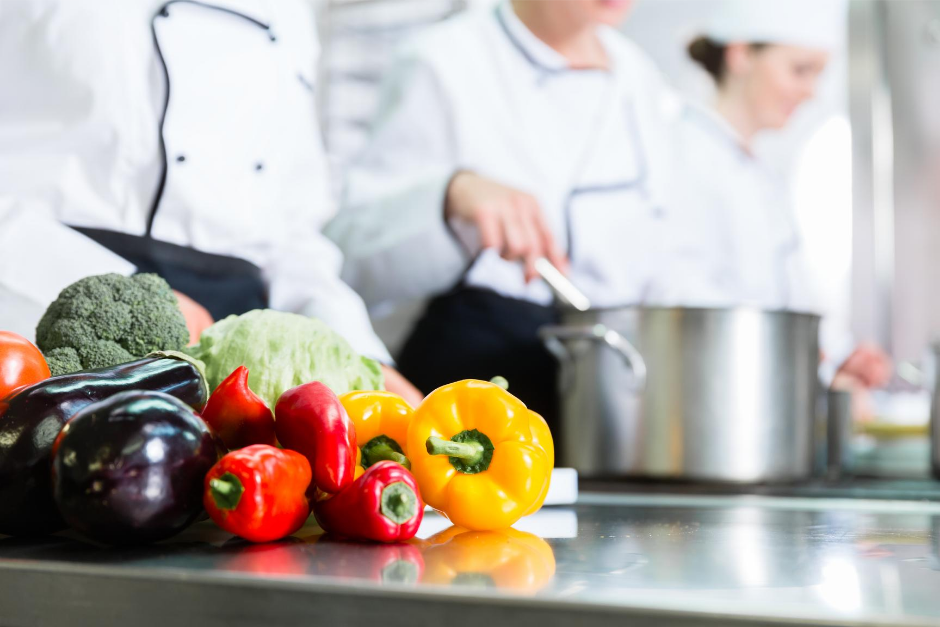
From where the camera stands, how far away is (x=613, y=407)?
4.96ft

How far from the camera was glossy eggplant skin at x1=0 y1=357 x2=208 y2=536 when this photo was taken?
621mm

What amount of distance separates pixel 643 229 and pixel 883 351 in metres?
0.62

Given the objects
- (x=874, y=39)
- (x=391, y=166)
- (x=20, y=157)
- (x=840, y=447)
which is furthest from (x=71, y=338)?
(x=874, y=39)

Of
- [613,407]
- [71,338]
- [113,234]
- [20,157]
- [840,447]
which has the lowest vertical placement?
[840,447]

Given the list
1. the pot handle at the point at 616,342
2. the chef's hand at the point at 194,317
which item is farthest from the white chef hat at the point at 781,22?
the chef's hand at the point at 194,317

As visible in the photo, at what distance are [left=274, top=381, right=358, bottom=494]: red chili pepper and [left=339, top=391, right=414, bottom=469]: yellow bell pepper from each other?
0.38ft

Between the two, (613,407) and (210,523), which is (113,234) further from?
(613,407)

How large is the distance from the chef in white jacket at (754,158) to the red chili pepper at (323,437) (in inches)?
58.2

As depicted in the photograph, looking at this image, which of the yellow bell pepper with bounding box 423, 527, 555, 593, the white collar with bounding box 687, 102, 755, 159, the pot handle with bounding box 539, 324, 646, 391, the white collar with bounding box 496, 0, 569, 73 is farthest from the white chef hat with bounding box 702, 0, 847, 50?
the yellow bell pepper with bounding box 423, 527, 555, 593

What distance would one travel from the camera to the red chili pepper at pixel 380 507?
0.64 metres

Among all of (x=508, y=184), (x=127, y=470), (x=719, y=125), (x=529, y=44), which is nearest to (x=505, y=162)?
(x=508, y=184)

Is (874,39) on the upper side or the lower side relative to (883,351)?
upper

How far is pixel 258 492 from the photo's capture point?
1.99ft

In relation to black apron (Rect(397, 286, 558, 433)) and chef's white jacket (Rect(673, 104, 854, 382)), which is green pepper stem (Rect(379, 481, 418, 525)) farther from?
chef's white jacket (Rect(673, 104, 854, 382))
